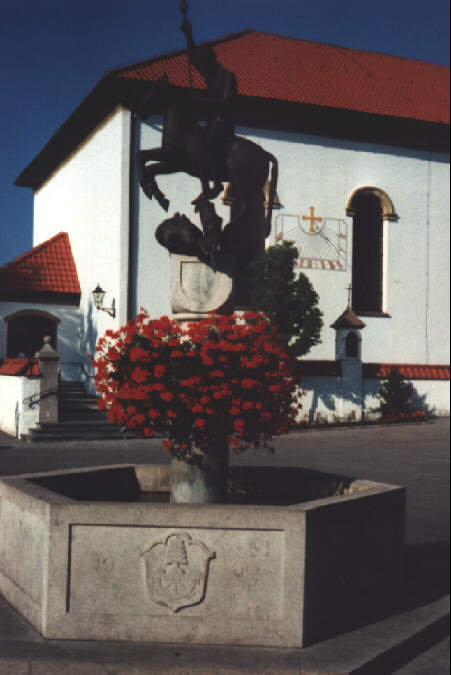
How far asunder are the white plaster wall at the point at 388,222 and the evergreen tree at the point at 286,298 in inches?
104

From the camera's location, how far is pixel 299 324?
19.8m

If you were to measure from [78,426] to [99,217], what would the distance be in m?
7.76

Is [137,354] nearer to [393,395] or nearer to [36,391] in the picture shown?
[36,391]

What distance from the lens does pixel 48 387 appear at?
1709 cm

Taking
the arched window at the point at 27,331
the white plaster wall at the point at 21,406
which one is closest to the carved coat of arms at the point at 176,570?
the white plaster wall at the point at 21,406

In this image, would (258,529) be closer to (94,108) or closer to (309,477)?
(309,477)

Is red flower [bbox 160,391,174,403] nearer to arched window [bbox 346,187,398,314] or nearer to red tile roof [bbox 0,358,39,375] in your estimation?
red tile roof [bbox 0,358,39,375]

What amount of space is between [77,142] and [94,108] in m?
2.79

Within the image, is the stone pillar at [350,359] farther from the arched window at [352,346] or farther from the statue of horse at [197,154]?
the statue of horse at [197,154]

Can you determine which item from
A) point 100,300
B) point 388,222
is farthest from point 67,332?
point 388,222

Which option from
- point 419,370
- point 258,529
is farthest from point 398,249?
point 258,529

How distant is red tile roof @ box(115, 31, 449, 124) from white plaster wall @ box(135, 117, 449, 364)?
1311mm

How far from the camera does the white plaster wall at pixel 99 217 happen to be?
20.9 metres

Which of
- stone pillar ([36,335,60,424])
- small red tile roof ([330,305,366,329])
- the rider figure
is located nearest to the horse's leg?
the rider figure
